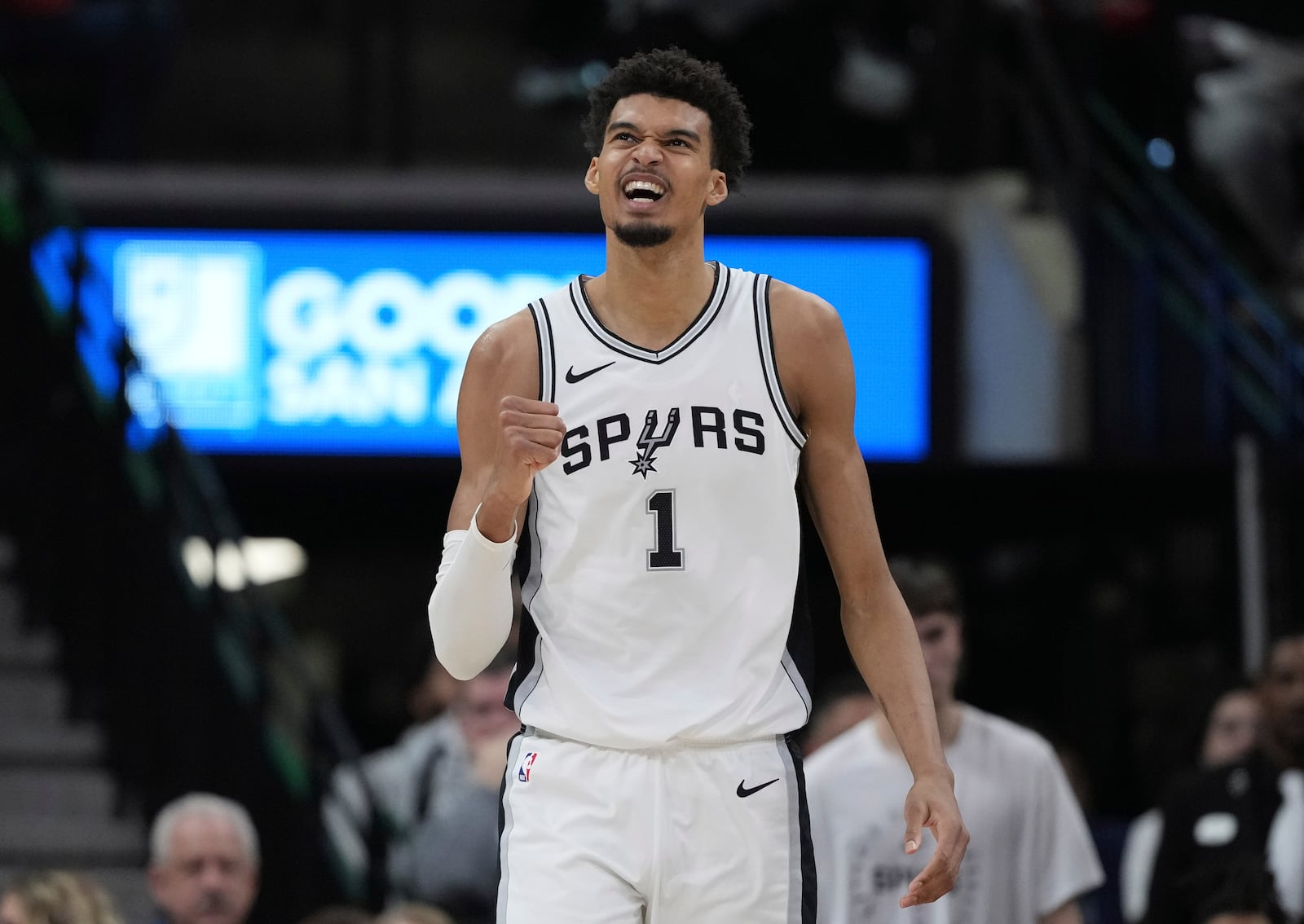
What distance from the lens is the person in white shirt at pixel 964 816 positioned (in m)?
6.18

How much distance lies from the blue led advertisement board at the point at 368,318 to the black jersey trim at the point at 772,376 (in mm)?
7296

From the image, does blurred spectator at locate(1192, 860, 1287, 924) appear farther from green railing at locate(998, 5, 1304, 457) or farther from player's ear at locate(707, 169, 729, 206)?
green railing at locate(998, 5, 1304, 457)

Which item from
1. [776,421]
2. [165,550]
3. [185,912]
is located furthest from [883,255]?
[776,421]

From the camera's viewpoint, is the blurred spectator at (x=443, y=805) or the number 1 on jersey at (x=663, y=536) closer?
the number 1 on jersey at (x=663, y=536)

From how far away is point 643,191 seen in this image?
436 cm

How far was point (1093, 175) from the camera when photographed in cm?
1234

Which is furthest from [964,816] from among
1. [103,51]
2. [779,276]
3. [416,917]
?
[103,51]

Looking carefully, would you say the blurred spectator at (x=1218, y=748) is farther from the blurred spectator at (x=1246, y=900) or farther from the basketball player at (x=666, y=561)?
the basketball player at (x=666, y=561)

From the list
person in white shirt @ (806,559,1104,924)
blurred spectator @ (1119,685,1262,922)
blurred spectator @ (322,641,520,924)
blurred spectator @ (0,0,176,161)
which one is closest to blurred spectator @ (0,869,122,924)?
blurred spectator @ (322,641,520,924)

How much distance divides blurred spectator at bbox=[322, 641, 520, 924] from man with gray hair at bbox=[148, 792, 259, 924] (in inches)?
29.1

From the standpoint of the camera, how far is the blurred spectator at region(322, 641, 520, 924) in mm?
8000

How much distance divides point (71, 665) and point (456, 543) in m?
6.16

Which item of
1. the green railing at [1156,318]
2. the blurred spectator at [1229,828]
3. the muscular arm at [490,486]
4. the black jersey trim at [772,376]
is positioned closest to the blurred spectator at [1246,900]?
the blurred spectator at [1229,828]

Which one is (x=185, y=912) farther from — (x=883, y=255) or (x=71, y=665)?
(x=883, y=255)
